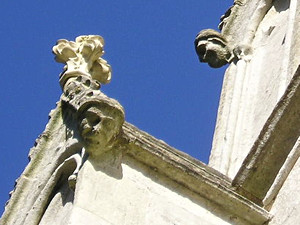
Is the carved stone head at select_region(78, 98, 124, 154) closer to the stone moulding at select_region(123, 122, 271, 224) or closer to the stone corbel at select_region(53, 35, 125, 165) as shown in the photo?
the stone corbel at select_region(53, 35, 125, 165)

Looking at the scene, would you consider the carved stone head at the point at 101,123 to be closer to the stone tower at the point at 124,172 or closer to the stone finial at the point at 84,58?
the stone tower at the point at 124,172

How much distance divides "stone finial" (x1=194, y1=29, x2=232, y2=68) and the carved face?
12.2ft

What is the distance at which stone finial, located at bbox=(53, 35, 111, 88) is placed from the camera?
10.6 m

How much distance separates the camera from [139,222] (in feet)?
30.0

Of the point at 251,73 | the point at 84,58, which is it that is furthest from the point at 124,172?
the point at 251,73

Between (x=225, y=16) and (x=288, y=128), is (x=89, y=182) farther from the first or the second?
(x=225, y=16)

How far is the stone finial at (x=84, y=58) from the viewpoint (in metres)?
10.6

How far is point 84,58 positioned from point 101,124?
1.47m

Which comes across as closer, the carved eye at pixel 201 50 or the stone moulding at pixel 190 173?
the stone moulding at pixel 190 173

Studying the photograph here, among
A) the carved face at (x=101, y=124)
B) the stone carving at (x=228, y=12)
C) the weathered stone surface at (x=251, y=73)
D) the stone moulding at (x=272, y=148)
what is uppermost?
the stone carving at (x=228, y=12)

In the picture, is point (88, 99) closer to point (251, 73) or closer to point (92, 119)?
point (92, 119)

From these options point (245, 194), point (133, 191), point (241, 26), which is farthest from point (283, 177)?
point (241, 26)

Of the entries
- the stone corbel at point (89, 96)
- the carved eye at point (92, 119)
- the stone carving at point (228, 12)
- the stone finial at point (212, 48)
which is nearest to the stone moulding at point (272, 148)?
the stone corbel at point (89, 96)

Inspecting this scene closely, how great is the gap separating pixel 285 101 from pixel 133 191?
3.81 ft
